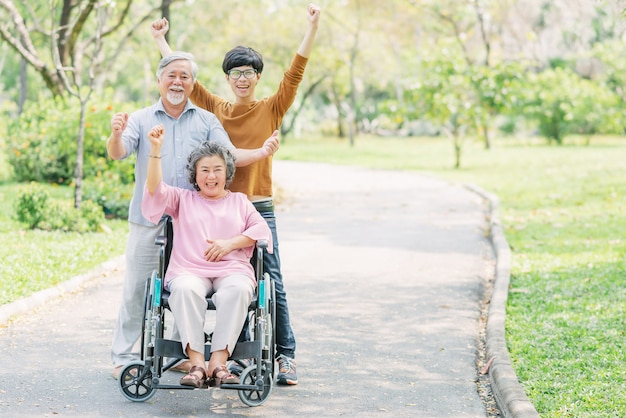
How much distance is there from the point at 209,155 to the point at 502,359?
2.24m

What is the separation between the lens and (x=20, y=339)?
6.54 m

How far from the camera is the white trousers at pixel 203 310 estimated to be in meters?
4.90

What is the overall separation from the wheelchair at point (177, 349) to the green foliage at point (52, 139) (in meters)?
11.1

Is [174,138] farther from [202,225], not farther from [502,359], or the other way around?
[502,359]

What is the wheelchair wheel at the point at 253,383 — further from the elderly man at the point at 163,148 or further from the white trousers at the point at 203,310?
the elderly man at the point at 163,148

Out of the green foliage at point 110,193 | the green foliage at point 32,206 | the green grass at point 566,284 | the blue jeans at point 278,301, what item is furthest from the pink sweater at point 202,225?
the green foliage at point 110,193

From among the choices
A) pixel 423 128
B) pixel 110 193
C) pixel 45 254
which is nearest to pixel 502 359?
pixel 45 254

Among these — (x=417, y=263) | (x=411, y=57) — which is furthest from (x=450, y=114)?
(x=411, y=57)

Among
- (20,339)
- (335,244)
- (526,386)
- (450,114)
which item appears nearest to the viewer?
(526,386)

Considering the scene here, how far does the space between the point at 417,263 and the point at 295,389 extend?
4.75 m

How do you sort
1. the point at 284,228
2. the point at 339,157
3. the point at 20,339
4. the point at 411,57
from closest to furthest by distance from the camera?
the point at 20,339 < the point at 284,228 < the point at 339,157 < the point at 411,57

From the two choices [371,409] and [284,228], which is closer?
[371,409]

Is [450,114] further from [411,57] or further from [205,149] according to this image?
[411,57]

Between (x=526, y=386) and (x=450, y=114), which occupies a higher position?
(x=450, y=114)
